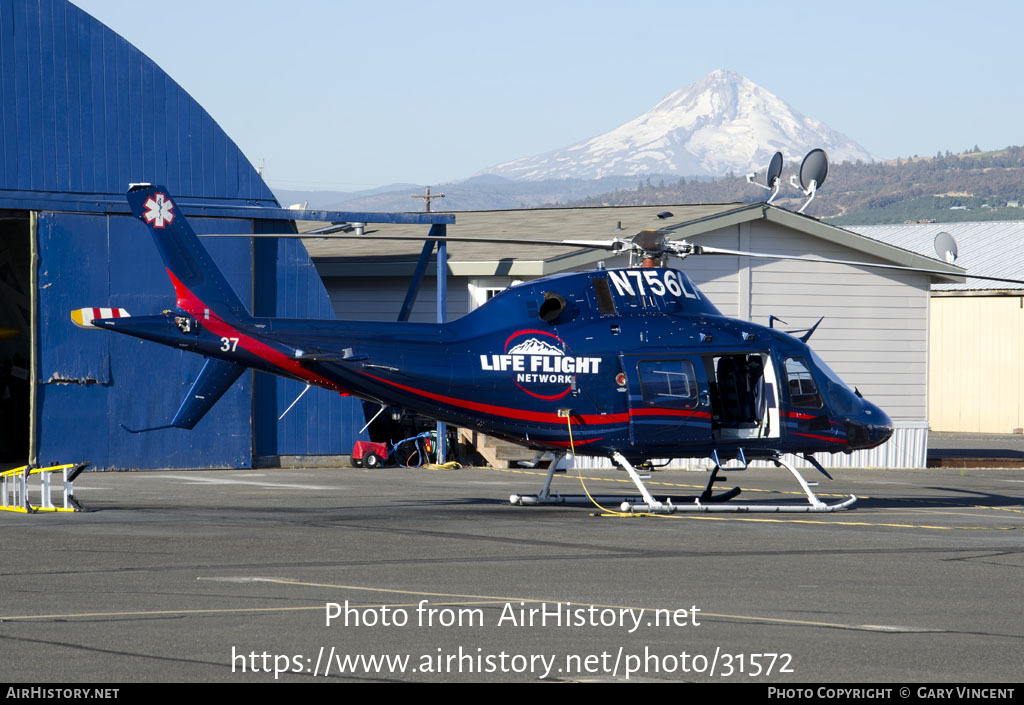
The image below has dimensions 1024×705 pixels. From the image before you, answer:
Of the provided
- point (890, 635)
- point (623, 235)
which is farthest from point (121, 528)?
point (623, 235)

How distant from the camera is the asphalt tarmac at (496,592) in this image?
8844 mm

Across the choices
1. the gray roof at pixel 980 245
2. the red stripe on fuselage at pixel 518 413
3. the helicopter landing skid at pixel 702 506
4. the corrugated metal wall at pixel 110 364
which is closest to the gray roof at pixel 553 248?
the corrugated metal wall at pixel 110 364

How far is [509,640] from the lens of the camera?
9609 millimetres

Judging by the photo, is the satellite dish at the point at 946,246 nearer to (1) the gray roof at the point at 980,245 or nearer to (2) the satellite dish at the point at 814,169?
(1) the gray roof at the point at 980,245

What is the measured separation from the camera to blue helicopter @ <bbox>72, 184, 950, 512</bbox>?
60.3 feet

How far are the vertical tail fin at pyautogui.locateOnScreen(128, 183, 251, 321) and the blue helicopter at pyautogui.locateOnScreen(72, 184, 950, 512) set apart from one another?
2 centimetres

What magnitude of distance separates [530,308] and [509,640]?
408 inches

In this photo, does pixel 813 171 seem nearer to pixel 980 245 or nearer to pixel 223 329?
pixel 223 329

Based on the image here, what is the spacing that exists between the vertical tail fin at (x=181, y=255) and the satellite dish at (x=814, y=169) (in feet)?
53.8

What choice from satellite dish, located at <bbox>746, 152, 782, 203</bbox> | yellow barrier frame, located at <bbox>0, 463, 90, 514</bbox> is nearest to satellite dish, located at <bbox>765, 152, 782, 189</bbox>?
satellite dish, located at <bbox>746, 152, 782, 203</bbox>

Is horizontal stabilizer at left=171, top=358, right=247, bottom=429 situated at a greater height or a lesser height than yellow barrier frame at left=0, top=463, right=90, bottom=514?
greater

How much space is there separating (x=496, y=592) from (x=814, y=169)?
20988 mm

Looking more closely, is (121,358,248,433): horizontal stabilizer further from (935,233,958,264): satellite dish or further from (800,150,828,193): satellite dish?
(935,233,958,264): satellite dish

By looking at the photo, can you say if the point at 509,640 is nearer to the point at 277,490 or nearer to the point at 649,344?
the point at 649,344
